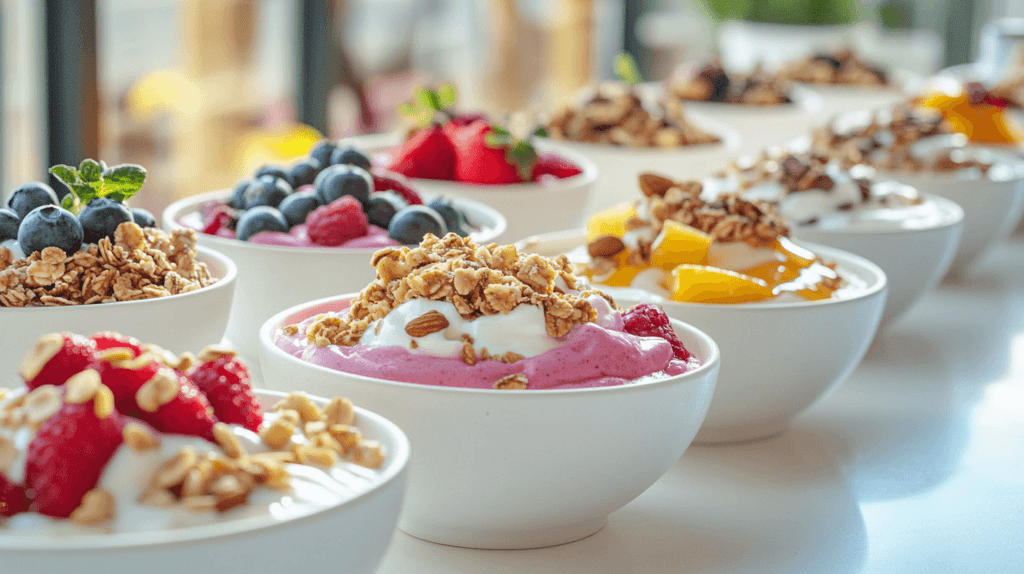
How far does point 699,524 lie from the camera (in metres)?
0.93

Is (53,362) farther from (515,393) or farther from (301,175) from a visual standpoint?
(301,175)

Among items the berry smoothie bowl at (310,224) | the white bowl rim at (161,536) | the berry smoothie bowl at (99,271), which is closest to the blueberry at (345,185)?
the berry smoothie bowl at (310,224)

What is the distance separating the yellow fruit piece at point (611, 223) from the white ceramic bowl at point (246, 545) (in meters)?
0.63

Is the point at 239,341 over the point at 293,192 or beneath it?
beneath

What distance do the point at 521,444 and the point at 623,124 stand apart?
1.23 meters

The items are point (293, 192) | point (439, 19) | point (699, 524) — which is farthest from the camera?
point (439, 19)

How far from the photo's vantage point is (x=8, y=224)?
985 mm

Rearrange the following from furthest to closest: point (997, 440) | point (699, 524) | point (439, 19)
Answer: point (439, 19)
point (997, 440)
point (699, 524)

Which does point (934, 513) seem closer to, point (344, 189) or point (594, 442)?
point (594, 442)

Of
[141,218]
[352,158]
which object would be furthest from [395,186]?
[141,218]

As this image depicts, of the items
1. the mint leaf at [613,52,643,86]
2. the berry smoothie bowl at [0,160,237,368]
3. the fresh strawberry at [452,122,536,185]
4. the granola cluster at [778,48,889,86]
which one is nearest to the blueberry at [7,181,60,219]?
the berry smoothie bowl at [0,160,237,368]

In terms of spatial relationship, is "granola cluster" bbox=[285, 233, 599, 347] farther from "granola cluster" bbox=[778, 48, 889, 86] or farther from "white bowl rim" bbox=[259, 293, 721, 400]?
"granola cluster" bbox=[778, 48, 889, 86]

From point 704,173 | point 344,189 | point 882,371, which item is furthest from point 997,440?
point 704,173

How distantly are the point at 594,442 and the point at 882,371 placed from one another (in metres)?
0.75
